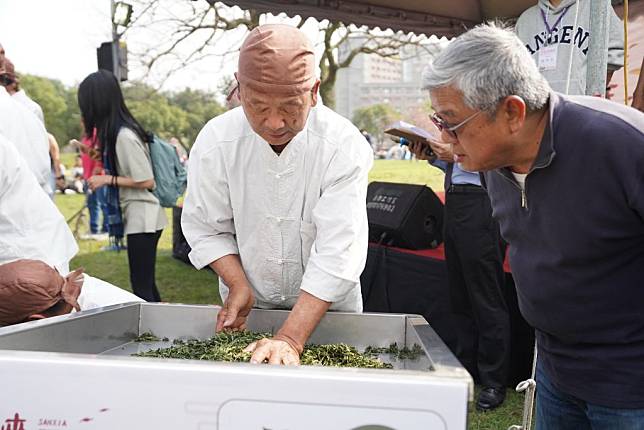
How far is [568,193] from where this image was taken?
103 cm

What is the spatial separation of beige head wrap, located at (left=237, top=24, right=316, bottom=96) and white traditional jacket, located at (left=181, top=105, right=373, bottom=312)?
217 millimetres

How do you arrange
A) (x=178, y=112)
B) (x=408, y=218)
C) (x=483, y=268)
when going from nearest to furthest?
(x=483, y=268)
(x=408, y=218)
(x=178, y=112)

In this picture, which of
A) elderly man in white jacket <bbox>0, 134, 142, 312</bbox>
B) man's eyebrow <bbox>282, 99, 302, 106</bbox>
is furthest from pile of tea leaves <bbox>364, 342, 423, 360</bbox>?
elderly man in white jacket <bbox>0, 134, 142, 312</bbox>

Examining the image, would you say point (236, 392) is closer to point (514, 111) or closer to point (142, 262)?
point (514, 111)

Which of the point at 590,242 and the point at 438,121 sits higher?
the point at 438,121

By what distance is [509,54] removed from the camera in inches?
38.8

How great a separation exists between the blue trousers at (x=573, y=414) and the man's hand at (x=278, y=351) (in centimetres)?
57

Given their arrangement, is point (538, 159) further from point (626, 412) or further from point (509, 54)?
point (626, 412)

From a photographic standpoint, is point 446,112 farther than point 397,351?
No

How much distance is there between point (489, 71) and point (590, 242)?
1.13 feet

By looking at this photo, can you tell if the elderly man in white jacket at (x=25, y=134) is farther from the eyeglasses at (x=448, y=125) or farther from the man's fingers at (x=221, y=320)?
the eyeglasses at (x=448, y=125)

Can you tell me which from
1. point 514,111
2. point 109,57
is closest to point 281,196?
point 514,111

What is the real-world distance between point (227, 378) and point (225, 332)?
467 mm

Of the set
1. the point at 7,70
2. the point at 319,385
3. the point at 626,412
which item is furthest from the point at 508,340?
the point at 7,70
